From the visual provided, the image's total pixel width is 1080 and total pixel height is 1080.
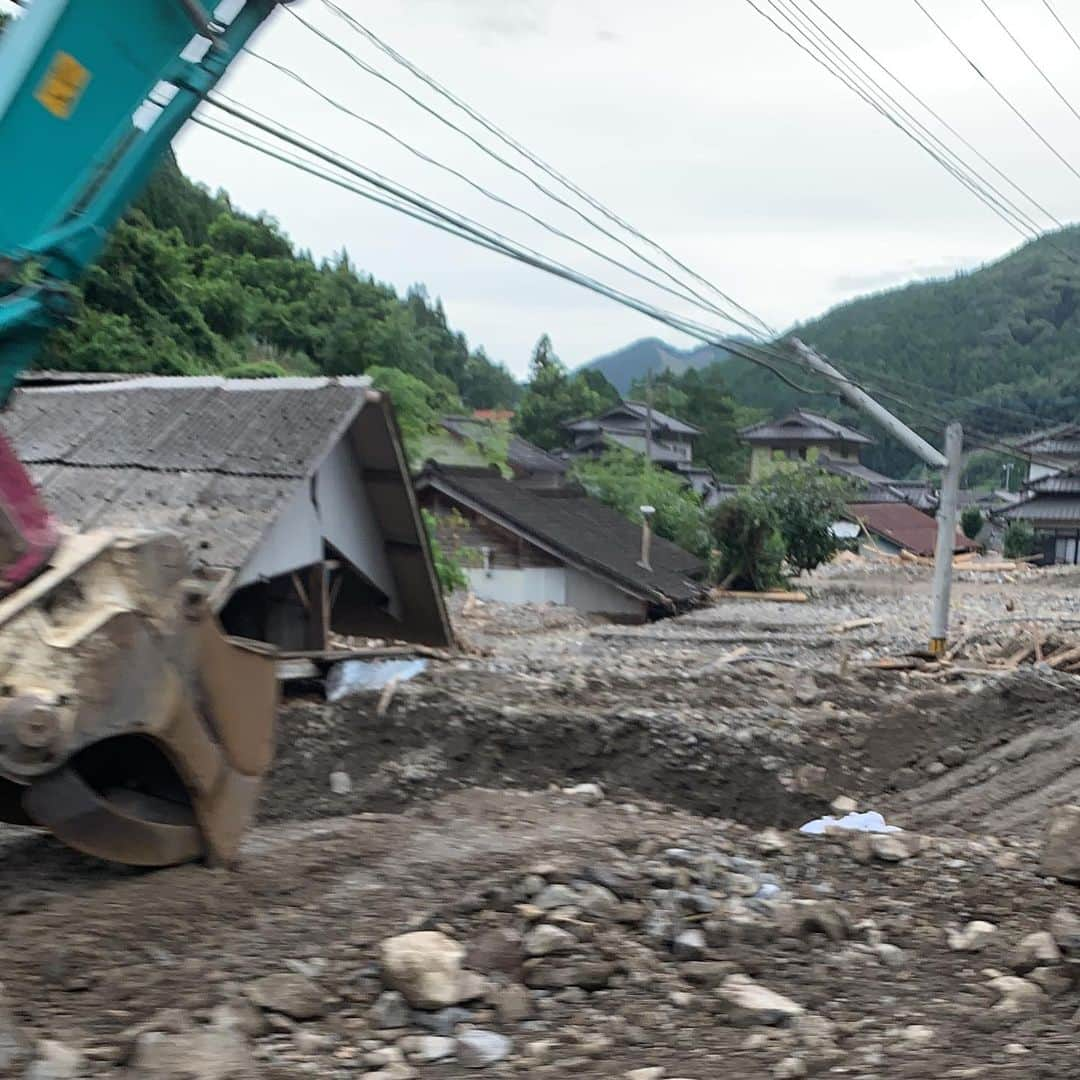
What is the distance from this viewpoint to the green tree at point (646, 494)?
3484cm

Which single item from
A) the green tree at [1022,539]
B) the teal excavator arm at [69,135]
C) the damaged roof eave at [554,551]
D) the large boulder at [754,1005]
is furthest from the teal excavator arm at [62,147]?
the green tree at [1022,539]

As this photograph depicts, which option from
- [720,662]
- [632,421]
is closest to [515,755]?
[720,662]

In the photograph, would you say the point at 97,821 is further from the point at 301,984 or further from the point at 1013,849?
the point at 1013,849

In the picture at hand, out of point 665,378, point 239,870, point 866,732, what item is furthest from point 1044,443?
point 239,870

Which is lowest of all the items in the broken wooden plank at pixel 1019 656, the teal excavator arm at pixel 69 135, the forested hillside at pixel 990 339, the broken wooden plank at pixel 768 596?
the broken wooden plank at pixel 1019 656

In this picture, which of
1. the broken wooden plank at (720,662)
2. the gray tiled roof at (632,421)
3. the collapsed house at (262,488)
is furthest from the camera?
the gray tiled roof at (632,421)

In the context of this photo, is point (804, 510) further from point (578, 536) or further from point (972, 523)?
point (972, 523)

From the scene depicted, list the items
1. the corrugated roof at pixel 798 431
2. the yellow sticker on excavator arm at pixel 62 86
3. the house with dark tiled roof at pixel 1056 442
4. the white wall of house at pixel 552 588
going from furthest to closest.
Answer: the corrugated roof at pixel 798 431, the house with dark tiled roof at pixel 1056 442, the white wall of house at pixel 552 588, the yellow sticker on excavator arm at pixel 62 86

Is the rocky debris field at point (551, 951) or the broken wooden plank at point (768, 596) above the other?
the broken wooden plank at point (768, 596)

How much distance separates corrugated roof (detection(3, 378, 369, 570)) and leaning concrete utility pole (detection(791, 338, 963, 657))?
23.1ft

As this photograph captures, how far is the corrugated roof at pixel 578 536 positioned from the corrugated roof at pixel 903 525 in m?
17.5

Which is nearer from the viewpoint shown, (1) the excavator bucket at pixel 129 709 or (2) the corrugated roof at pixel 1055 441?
(1) the excavator bucket at pixel 129 709

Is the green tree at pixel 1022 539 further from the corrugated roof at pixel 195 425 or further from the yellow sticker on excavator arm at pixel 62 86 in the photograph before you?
the yellow sticker on excavator arm at pixel 62 86

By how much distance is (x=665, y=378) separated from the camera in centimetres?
7625
